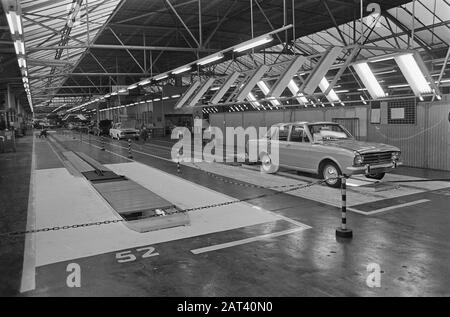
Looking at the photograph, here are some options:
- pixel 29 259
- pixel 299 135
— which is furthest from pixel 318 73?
pixel 29 259

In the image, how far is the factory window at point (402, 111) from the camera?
1371cm

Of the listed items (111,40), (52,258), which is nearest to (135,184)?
(52,258)

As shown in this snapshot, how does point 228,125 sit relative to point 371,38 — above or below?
below

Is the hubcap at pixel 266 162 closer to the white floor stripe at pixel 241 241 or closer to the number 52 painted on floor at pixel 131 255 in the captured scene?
the white floor stripe at pixel 241 241

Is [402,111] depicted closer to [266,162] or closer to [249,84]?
[266,162]

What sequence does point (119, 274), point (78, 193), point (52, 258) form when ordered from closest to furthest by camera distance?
point (119, 274) → point (52, 258) → point (78, 193)

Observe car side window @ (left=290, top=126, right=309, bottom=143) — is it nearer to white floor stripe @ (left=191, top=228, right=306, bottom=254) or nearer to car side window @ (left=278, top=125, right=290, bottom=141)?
car side window @ (left=278, top=125, right=290, bottom=141)

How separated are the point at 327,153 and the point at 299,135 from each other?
1494 mm

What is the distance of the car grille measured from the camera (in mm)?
9984

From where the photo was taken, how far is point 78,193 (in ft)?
33.6

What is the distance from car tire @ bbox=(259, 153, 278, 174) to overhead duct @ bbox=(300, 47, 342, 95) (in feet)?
9.19
